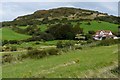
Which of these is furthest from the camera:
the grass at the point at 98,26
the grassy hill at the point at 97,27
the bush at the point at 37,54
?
the grass at the point at 98,26

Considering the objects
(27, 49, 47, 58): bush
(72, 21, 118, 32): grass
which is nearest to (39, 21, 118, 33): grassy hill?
(72, 21, 118, 32): grass

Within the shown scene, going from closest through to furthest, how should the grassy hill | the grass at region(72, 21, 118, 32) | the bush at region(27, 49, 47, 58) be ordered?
the bush at region(27, 49, 47, 58), the grassy hill, the grass at region(72, 21, 118, 32)

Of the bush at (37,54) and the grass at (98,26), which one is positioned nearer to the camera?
the bush at (37,54)

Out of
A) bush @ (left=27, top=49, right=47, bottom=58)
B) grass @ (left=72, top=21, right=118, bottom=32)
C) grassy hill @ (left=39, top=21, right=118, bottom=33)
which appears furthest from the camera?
grass @ (left=72, top=21, right=118, bottom=32)

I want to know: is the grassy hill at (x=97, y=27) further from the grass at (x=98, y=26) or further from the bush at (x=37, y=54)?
the bush at (x=37, y=54)

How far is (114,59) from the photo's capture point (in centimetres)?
1861

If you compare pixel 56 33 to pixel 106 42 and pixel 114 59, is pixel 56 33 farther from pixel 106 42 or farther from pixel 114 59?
pixel 114 59

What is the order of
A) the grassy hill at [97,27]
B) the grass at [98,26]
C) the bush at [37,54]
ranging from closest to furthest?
the bush at [37,54]
the grassy hill at [97,27]
the grass at [98,26]

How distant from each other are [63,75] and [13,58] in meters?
11.5

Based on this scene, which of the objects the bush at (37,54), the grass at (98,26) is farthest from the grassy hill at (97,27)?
the bush at (37,54)

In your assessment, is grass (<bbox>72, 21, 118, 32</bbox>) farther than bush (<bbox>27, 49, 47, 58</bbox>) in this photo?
Yes

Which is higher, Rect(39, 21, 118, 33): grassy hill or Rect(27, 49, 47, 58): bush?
Rect(27, 49, 47, 58): bush

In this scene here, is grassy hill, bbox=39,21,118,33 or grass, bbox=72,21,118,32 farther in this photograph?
grass, bbox=72,21,118,32

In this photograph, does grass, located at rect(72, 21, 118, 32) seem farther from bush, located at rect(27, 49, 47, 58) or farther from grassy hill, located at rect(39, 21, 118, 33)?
bush, located at rect(27, 49, 47, 58)
